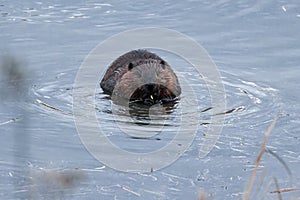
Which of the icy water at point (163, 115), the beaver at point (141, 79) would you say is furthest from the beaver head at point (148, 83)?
the icy water at point (163, 115)

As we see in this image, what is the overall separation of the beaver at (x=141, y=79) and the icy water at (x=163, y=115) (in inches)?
9.9

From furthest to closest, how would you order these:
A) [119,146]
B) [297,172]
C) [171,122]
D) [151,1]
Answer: [151,1]
[171,122]
[119,146]
[297,172]

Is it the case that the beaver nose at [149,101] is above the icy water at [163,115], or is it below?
below

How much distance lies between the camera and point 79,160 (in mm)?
7324

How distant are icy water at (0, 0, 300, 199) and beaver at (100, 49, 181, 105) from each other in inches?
9.9

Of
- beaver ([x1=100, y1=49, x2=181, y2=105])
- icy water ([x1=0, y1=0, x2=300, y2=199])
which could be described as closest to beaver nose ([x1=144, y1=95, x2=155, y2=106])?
beaver ([x1=100, y1=49, x2=181, y2=105])

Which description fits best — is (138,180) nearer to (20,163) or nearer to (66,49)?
(20,163)

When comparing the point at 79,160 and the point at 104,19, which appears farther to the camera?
the point at 104,19

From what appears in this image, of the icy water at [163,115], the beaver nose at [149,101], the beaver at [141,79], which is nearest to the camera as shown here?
the icy water at [163,115]

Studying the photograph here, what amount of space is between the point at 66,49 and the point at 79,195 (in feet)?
16.1

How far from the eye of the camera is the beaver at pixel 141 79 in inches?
382

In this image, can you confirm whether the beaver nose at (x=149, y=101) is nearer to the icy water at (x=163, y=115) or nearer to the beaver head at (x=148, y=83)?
the beaver head at (x=148, y=83)

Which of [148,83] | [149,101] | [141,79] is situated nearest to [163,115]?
[149,101]

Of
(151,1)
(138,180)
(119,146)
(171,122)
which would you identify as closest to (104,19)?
(151,1)
